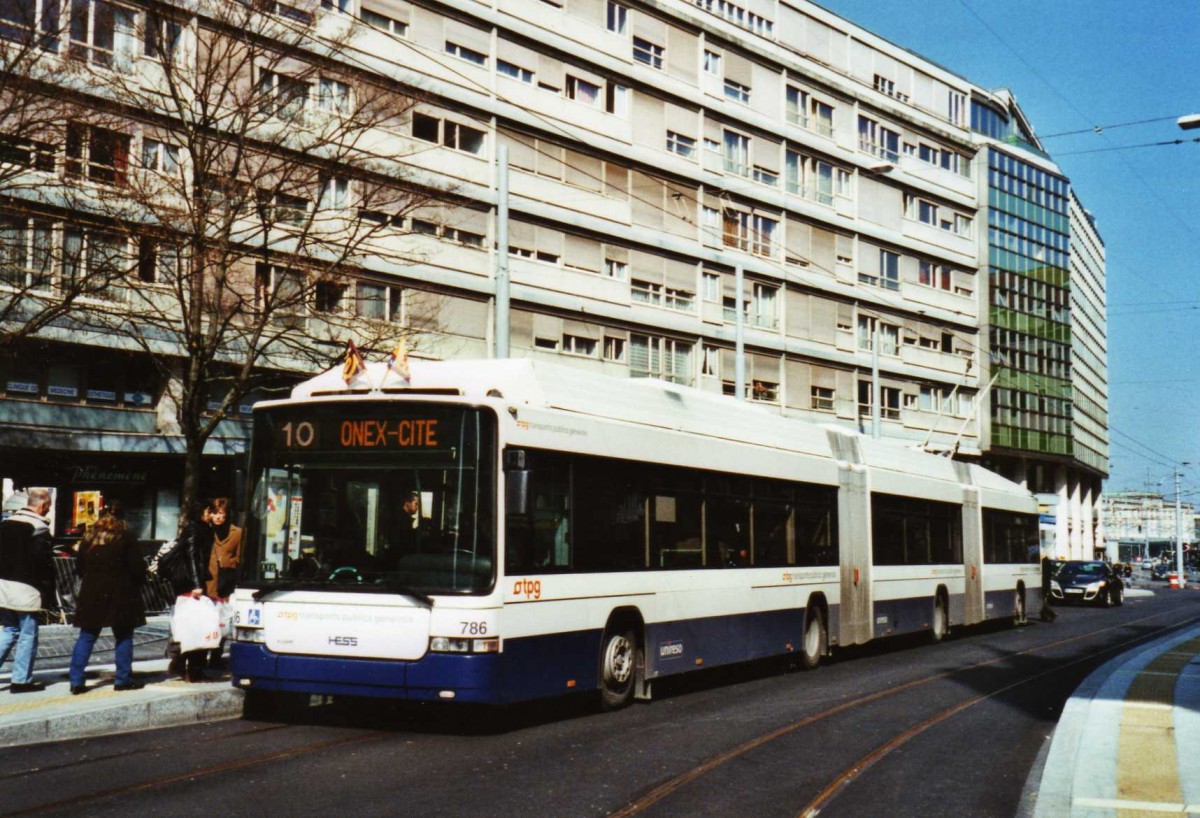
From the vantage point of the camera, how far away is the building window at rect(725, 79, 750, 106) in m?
44.6

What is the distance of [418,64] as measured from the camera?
112 ft

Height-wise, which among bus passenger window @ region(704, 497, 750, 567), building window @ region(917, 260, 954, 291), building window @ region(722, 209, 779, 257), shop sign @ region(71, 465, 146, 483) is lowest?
bus passenger window @ region(704, 497, 750, 567)

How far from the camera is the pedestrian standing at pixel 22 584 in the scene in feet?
35.2

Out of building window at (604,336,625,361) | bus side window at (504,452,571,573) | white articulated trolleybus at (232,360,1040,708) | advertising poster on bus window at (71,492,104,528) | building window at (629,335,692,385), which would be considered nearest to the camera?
white articulated trolleybus at (232,360,1040,708)

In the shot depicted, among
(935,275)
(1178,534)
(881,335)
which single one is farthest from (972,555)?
(1178,534)

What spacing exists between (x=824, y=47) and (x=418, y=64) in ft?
68.3

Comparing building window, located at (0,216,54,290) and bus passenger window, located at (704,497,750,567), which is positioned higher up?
building window, located at (0,216,54,290)

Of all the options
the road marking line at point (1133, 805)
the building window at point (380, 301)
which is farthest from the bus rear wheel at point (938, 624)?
the building window at point (380, 301)

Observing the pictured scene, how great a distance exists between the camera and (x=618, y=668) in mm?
11570

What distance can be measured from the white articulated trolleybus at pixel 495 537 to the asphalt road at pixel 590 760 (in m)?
0.51

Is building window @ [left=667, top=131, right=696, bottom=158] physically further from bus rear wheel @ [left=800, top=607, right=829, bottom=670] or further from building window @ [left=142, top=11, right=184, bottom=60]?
bus rear wheel @ [left=800, top=607, right=829, bottom=670]

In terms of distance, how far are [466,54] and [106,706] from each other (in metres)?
28.1

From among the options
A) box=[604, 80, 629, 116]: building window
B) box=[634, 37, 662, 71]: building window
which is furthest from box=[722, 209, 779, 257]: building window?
box=[604, 80, 629, 116]: building window

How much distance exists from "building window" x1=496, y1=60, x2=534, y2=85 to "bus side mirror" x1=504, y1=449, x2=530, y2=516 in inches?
1099
